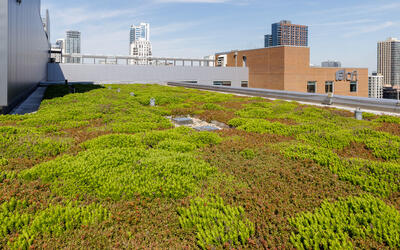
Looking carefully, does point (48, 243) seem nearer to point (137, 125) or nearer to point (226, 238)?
point (226, 238)

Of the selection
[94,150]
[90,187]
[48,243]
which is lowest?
[48,243]

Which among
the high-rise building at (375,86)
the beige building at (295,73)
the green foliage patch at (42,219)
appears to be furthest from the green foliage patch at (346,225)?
the high-rise building at (375,86)

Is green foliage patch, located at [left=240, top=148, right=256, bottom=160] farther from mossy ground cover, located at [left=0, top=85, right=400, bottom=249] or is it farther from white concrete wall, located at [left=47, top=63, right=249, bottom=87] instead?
white concrete wall, located at [left=47, top=63, right=249, bottom=87]

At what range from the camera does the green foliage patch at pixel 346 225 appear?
2750mm

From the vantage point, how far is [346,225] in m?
2.98

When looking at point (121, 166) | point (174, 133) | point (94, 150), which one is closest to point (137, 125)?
point (174, 133)

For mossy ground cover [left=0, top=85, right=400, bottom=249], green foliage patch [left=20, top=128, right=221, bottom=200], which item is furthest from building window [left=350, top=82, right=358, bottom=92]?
green foliage patch [left=20, top=128, right=221, bottom=200]

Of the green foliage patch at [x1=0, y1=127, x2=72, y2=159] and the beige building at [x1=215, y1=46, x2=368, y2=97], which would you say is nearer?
the green foliage patch at [x1=0, y1=127, x2=72, y2=159]

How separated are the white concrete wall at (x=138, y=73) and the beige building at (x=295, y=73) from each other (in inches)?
105

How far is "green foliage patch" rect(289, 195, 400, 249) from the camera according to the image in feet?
9.02

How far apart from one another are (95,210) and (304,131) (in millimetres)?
5503

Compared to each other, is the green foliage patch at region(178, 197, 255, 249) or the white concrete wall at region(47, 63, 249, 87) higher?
the white concrete wall at region(47, 63, 249, 87)

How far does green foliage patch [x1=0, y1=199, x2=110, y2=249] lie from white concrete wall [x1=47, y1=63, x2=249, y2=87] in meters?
36.3

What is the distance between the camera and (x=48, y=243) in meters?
2.78
